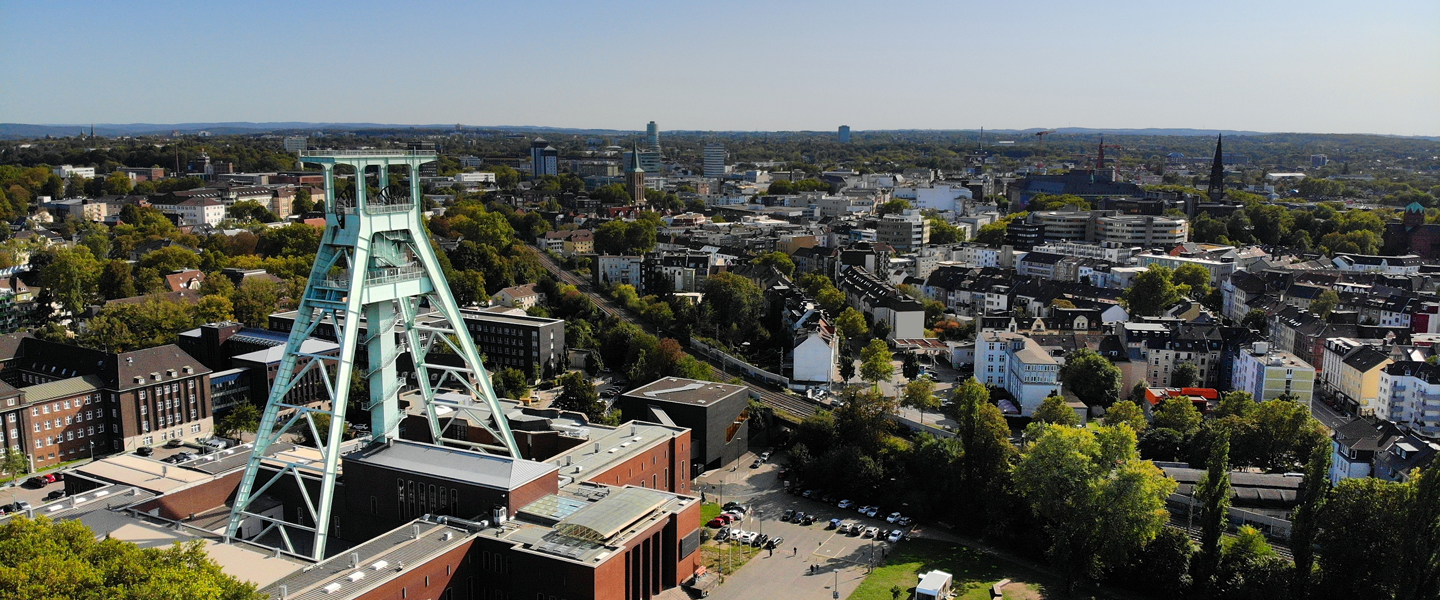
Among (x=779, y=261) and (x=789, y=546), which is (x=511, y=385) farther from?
(x=779, y=261)

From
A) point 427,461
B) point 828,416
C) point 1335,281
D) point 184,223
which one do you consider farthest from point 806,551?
point 184,223

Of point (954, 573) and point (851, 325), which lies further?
point (851, 325)

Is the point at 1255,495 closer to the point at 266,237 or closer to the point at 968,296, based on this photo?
the point at 968,296

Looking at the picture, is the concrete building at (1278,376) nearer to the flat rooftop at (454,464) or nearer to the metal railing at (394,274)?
the flat rooftop at (454,464)

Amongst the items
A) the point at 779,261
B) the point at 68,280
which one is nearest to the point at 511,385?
the point at 68,280

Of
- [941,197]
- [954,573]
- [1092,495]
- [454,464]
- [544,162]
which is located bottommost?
[954,573]

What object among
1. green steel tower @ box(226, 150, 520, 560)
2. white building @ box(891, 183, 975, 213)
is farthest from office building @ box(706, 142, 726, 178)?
green steel tower @ box(226, 150, 520, 560)

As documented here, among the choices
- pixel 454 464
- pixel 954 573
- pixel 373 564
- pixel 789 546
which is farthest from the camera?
pixel 789 546
